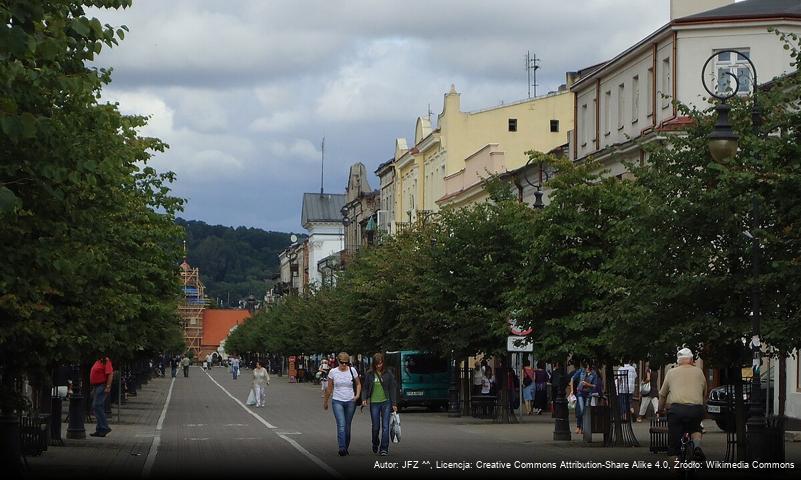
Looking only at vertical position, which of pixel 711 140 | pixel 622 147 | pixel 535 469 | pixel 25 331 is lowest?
pixel 535 469

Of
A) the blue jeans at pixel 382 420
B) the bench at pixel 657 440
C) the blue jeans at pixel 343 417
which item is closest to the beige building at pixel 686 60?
the bench at pixel 657 440

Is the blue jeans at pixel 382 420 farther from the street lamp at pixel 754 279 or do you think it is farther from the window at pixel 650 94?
the window at pixel 650 94

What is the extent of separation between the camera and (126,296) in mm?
25688

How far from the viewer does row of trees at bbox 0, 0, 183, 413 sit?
12.6m

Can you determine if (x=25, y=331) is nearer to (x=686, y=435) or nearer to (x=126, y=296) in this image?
(x=126, y=296)

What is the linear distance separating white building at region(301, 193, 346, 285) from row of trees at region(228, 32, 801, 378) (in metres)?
113

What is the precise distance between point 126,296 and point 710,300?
387 inches

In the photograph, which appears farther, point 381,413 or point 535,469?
point 381,413

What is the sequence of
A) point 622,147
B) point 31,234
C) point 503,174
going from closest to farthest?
point 31,234 → point 622,147 → point 503,174

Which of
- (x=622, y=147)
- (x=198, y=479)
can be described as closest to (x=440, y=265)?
(x=622, y=147)

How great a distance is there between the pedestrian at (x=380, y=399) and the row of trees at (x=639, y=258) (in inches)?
145

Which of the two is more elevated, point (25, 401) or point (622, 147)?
point (622, 147)

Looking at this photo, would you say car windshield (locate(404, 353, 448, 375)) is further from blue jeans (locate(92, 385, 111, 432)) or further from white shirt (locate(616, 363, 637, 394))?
blue jeans (locate(92, 385, 111, 432))

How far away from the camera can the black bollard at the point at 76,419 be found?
30891mm
